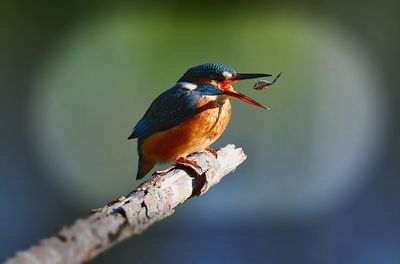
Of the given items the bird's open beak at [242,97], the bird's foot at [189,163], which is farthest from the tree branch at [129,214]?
the bird's open beak at [242,97]

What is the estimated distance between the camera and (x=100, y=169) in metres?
7.09

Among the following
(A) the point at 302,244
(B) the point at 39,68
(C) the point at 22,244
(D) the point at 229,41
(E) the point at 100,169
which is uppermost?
(B) the point at 39,68

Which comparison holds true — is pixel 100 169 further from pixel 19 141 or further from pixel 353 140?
pixel 353 140

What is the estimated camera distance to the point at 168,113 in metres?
3.09

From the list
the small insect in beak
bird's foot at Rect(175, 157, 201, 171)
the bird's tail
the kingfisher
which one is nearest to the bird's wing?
the kingfisher

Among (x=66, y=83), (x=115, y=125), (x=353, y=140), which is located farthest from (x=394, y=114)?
(x=66, y=83)

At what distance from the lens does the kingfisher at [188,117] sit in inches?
120

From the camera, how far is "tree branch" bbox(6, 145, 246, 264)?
1.50 meters

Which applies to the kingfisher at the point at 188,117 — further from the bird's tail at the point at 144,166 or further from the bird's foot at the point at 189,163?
the bird's foot at the point at 189,163

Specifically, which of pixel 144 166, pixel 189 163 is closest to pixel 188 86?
pixel 144 166

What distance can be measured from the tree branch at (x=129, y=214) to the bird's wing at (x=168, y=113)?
0.31m

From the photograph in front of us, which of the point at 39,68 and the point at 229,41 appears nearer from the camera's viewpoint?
the point at 229,41

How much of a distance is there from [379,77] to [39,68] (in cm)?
300

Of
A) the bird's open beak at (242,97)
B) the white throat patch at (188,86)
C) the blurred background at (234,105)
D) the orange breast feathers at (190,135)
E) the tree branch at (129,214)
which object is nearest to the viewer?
the tree branch at (129,214)
